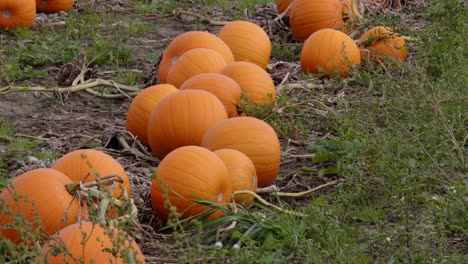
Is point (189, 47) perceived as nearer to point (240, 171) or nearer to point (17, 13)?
point (240, 171)

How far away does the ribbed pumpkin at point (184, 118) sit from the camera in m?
5.23

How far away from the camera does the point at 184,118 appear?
17.2 feet

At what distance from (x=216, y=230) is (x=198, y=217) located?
0.13 metres

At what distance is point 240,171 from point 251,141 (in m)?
0.37

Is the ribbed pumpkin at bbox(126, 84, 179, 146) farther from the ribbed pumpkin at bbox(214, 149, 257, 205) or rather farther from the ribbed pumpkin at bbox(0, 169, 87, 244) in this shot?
the ribbed pumpkin at bbox(0, 169, 87, 244)

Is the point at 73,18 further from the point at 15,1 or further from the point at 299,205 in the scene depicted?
the point at 299,205

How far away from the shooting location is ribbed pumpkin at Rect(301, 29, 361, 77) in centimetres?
700

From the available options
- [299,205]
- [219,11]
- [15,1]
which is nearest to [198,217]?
[299,205]

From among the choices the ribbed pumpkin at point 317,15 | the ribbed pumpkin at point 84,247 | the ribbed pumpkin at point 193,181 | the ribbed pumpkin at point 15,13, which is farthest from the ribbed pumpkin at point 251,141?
the ribbed pumpkin at point 15,13

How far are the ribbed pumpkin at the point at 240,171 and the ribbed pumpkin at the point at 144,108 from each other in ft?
3.27

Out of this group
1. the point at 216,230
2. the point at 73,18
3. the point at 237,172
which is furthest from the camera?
the point at 73,18

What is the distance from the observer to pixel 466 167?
14.3 feet

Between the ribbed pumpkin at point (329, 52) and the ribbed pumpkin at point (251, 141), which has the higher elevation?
the ribbed pumpkin at point (251, 141)

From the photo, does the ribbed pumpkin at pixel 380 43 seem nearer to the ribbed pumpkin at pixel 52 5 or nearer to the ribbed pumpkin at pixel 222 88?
the ribbed pumpkin at pixel 222 88
